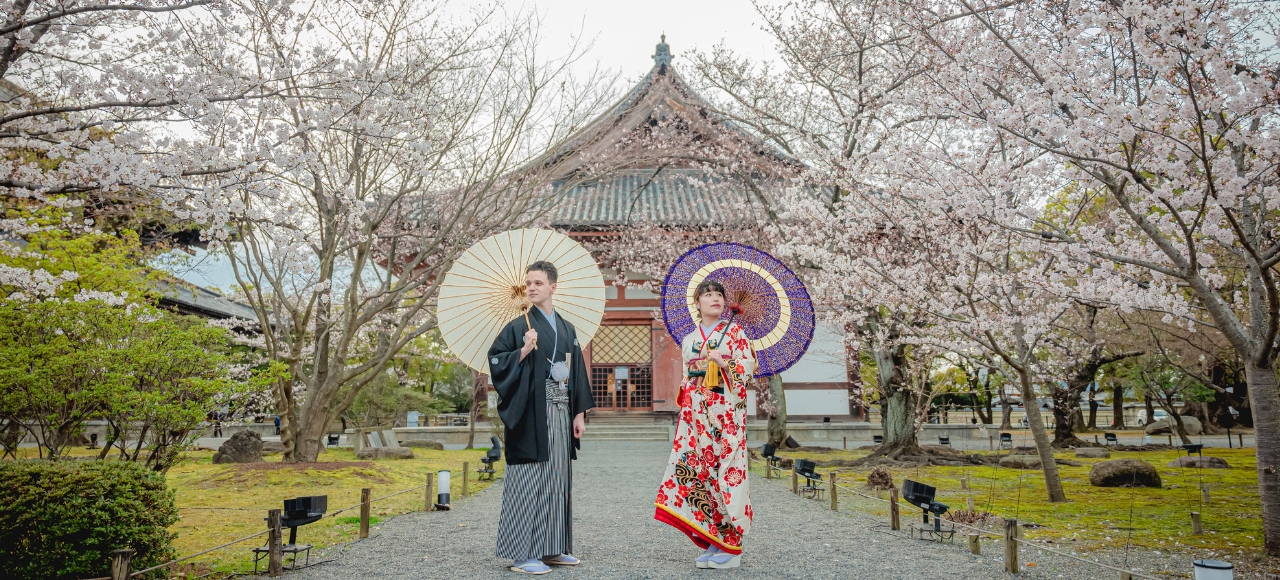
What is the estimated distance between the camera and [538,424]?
14.9 feet

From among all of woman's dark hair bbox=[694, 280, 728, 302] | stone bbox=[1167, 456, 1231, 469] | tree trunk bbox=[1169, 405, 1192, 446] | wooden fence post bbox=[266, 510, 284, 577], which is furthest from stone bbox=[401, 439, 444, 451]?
tree trunk bbox=[1169, 405, 1192, 446]

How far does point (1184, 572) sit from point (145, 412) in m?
7.97

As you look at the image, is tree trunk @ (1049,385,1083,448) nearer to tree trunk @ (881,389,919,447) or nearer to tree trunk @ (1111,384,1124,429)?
tree trunk @ (881,389,919,447)

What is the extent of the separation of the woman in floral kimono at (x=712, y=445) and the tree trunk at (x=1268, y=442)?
3660 mm

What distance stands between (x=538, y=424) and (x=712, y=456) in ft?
3.80

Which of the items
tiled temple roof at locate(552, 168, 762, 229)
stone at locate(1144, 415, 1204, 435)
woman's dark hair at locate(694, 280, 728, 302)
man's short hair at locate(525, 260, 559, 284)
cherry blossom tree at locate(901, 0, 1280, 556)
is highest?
tiled temple roof at locate(552, 168, 762, 229)

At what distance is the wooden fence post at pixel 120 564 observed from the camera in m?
3.68

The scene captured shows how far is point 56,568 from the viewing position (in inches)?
154

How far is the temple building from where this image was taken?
17.3m

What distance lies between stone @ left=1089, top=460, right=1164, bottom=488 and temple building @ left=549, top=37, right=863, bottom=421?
23.1ft

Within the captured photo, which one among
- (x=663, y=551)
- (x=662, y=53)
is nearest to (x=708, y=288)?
(x=663, y=551)

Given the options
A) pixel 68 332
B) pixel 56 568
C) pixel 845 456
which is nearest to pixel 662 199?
pixel 845 456

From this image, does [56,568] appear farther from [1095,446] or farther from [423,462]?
[1095,446]

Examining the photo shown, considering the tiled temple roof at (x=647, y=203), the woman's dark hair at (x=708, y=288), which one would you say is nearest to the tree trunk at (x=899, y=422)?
the tiled temple roof at (x=647, y=203)
